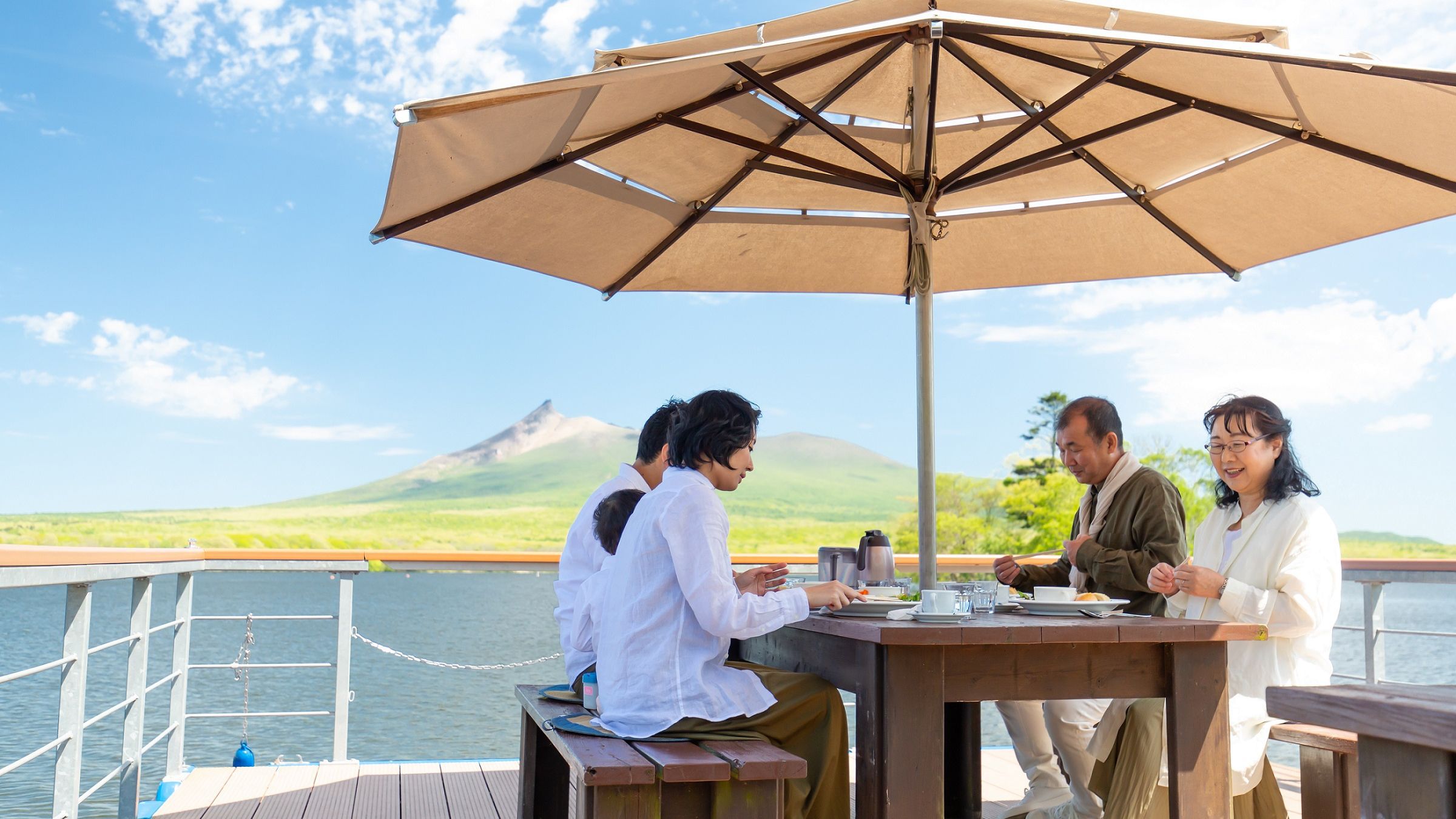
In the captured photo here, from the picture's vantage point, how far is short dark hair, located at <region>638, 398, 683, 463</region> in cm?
274

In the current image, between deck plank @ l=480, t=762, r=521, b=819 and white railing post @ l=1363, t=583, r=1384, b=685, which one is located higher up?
white railing post @ l=1363, t=583, r=1384, b=685

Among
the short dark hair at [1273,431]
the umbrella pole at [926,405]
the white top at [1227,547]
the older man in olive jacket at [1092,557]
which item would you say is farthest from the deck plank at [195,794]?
the short dark hair at [1273,431]

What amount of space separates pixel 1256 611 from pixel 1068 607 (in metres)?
0.46

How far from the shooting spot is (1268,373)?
240ft

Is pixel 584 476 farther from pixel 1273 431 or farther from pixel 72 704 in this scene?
pixel 1273 431

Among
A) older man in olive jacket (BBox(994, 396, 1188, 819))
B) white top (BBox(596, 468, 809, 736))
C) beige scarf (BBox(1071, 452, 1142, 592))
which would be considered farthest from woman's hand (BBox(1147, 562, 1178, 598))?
white top (BBox(596, 468, 809, 736))

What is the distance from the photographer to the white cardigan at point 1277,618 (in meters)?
2.29

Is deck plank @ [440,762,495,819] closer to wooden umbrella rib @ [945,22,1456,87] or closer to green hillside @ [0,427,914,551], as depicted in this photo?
wooden umbrella rib @ [945,22,1456,87]

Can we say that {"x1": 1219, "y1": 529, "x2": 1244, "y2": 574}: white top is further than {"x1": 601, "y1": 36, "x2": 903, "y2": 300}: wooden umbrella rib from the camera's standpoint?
No

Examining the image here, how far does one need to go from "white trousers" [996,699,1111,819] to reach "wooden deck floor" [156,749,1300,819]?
0.69 ft

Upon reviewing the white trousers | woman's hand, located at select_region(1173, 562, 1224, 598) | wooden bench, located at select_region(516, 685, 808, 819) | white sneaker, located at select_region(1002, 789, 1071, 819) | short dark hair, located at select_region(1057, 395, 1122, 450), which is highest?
short dark hair, located at select_region(1057, 395, 1122, 450)

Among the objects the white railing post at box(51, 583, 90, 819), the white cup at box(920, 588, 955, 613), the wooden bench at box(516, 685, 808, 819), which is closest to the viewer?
the wooden bench at box(516, 685, 808, 819)

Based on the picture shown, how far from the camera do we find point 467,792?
340 cm

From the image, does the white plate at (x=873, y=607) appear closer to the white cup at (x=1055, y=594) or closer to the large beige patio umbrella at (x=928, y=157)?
the white cup at (x=1055, y=594)
